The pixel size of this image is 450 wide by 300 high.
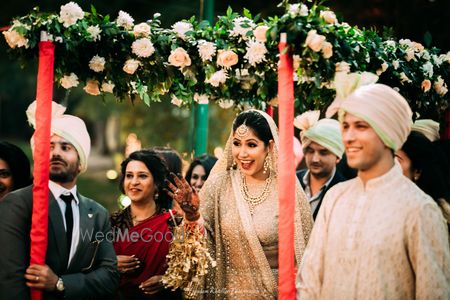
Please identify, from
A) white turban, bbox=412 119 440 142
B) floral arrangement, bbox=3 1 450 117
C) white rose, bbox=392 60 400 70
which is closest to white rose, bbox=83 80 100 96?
floral arrangement, bbox=3 1 450 117

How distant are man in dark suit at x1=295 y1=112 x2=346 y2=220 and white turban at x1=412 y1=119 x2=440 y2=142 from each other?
72 cm

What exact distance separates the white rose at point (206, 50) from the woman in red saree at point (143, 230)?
1262 millimetres

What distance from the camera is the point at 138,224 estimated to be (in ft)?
20.7

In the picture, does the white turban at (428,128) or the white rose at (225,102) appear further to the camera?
the white rose at (225,102)

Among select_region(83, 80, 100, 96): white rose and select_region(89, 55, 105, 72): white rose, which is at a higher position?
select_region(89, 55, 105, 72): white rose

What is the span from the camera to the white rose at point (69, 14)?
5188 millimetres

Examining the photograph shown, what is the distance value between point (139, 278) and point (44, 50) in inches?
83.6

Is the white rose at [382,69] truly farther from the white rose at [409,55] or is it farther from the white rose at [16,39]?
the white rose at [16,39]

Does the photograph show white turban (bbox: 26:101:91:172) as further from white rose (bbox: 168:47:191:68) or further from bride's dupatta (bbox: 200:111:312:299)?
bride's dupatta (bbox: 200:111:312:299)

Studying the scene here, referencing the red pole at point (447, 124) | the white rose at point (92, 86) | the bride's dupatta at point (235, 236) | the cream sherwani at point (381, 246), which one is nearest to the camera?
the cream sherwani at point (381, 246)

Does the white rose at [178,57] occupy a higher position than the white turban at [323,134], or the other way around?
the white rose at [178,57]

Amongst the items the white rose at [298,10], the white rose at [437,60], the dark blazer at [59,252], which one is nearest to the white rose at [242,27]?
the white rose at [298,10]

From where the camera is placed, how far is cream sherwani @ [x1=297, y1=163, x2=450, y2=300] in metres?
4.14

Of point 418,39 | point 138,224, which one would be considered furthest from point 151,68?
point 418,39
